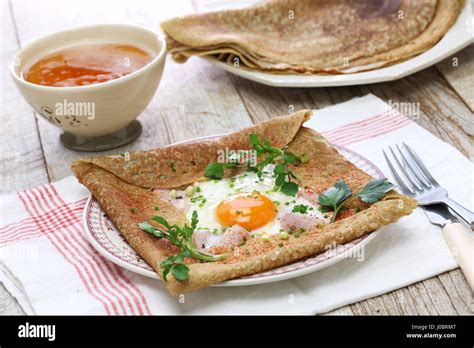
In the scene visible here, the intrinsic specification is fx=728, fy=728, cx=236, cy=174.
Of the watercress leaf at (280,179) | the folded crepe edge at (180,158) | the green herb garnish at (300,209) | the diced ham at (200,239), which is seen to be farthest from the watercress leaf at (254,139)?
the diced ham at (200,239)

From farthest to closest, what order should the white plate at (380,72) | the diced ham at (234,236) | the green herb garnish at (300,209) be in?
the white plate at (380,72) → the green herb garnish at (300,209) → the diced ham at (234,236)

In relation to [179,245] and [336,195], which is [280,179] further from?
[179,245]

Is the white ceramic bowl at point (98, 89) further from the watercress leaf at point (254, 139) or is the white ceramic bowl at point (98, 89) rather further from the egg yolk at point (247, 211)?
the egg yolk at point (247, 211)

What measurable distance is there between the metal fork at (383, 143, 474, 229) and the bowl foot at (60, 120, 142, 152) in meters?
1.14

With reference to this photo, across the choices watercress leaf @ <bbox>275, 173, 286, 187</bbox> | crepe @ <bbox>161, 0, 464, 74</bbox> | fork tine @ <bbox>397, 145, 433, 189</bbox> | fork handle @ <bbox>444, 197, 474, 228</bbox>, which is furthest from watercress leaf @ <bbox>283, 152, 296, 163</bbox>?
crepe @ <bbox>161, 0, 464, 74</bbox>

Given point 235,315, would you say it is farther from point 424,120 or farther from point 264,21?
point 264,21

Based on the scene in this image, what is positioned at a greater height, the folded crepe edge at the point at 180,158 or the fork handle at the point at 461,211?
the fork handle at the point at 461,211

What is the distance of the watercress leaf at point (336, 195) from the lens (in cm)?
236

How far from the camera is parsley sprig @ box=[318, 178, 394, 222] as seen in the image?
7.66 feet

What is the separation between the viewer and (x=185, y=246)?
2.21m

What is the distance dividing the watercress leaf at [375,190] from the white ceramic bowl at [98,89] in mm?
1122

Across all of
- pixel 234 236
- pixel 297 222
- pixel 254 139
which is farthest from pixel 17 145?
pixel 297 222

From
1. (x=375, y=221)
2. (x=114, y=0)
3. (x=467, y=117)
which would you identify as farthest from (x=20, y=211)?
(x=114, y=0)

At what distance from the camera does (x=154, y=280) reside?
2268mm
